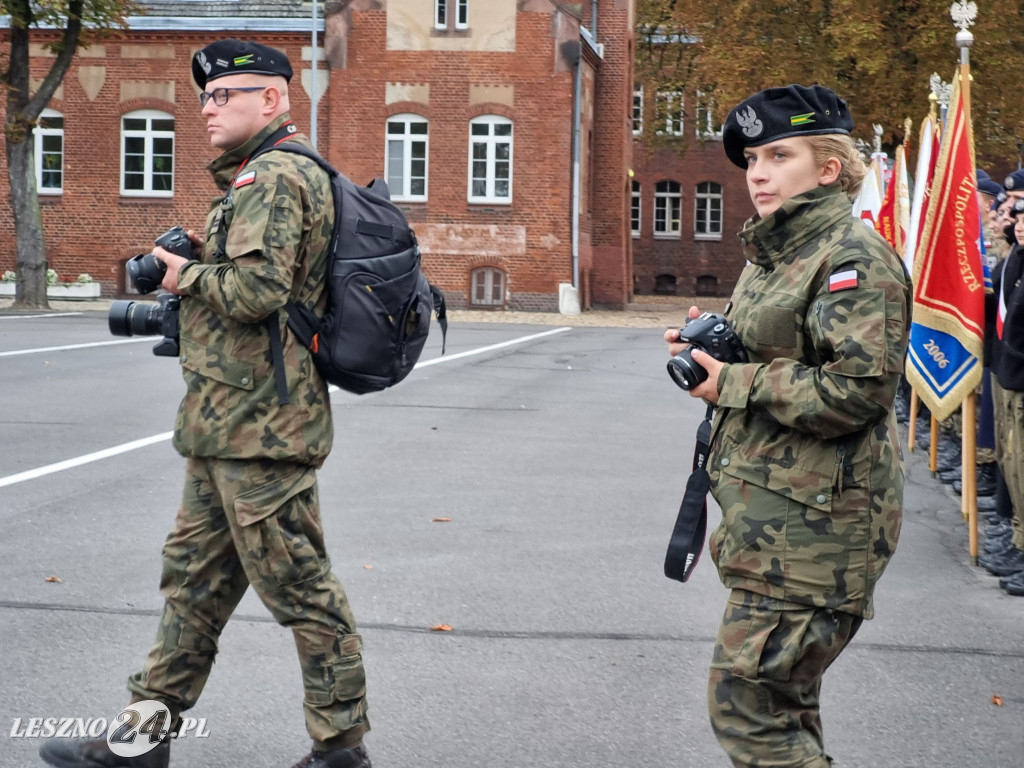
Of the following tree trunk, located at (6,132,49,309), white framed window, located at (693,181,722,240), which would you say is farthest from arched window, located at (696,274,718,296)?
tree trunk, located at (6,132,49,309)

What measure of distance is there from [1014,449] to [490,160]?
103ft

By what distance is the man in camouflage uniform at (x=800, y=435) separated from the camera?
3094mm

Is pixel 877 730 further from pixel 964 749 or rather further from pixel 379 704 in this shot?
pixel 379 704

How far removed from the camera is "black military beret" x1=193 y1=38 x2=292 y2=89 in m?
4.05

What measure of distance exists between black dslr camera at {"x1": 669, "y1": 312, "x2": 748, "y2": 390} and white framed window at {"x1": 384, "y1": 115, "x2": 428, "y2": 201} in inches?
1378

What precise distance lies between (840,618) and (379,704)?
223 cm

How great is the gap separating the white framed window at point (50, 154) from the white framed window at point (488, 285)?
11.3 meters


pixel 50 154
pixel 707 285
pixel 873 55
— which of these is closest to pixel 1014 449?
pixel 873 55

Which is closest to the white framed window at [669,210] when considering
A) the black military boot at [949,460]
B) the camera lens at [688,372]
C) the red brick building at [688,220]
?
the red brick building at [688,220]

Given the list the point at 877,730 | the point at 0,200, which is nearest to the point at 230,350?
the point at 877,730

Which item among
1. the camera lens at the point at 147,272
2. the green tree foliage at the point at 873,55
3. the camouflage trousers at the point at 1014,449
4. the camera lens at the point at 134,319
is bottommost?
the camouflage trousers at the point at 1014,449

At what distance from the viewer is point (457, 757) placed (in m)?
4.48

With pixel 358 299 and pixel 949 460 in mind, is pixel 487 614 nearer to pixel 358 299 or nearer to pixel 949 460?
pixel 358 299

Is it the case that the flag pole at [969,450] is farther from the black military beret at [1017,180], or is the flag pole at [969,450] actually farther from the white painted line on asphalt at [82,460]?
the white painted line on asphalt at [82,460]
